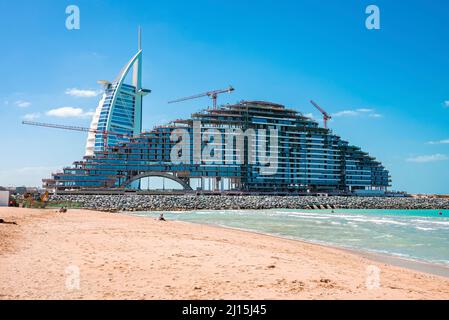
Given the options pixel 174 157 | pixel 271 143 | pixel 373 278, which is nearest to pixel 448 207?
pixel 271 143

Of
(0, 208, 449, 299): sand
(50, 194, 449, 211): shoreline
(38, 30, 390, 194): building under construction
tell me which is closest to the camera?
(0, 208, 449, 299): sand

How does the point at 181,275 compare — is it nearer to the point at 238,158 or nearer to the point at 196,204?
the point at 196,204

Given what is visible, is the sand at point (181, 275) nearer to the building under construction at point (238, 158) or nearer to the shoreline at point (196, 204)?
the shoreline at point (196, 204)

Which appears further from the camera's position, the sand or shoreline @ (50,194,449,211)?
shoreline @ (50,194,449,211)

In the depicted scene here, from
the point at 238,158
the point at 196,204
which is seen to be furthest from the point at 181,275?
the point at 238,158

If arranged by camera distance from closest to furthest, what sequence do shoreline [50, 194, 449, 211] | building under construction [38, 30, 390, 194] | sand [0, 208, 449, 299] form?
sand [0, 208, 449, 299]
shoreline [50, 194, 449, 211]
building under construction [38, 30, 390, 194]

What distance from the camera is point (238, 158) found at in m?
139

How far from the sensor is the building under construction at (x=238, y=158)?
124875mm

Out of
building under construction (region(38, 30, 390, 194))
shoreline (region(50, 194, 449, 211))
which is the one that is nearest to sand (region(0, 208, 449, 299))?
shoreline (region(50, 194, 449, 211))

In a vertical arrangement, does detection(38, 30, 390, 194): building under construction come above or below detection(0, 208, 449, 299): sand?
above

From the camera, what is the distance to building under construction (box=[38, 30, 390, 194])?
124875 millimetres

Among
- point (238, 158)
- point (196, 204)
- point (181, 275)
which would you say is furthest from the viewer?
point (238, 158)

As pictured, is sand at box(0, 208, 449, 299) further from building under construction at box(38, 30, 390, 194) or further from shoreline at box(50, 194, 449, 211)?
building under construction at box(38, 30, 390, 194)
